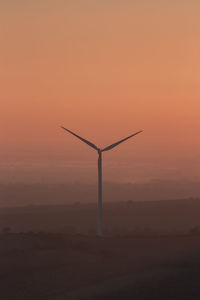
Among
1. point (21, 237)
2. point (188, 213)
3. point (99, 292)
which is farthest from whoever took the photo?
point (188, 213)

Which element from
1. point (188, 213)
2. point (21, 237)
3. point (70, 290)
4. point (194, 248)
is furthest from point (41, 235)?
point (188, 213)

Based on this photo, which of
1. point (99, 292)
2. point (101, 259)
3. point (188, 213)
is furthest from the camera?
point (188, 213)

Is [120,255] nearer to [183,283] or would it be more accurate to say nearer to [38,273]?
[38,273]

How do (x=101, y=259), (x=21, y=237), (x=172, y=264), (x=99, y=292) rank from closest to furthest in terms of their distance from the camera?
1. (x=99, y=292)
2. (x=172, y=264)
3. (x=101, y=259)
4. (x=21, y=237)

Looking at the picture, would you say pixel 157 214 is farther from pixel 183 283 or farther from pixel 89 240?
pixel 183 283

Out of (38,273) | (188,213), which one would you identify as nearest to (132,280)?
(38,273)

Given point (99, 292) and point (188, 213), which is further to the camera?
point (188, 213)
